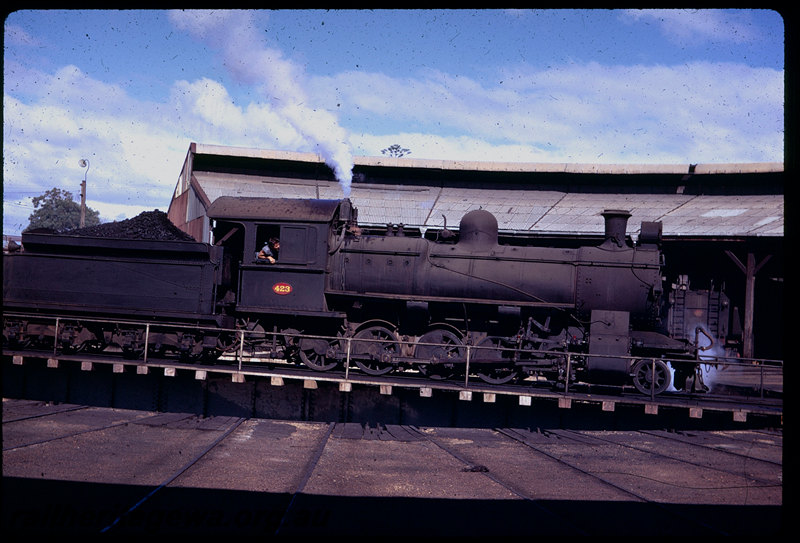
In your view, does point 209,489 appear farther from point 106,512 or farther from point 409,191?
point 409,191

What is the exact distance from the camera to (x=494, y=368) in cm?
1212

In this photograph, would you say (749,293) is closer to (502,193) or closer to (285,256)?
(502,193)

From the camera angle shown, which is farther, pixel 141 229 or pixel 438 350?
pixel 141 229

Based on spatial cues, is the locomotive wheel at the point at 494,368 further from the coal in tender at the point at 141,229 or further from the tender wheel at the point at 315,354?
the coal in tender at the point at 141,229

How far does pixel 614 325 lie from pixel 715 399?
2.95 meters

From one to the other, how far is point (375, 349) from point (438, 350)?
4.46ft

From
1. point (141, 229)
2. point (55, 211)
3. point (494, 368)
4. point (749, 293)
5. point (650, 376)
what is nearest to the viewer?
point (650, 376)

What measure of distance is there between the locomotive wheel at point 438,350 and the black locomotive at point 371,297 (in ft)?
0.09

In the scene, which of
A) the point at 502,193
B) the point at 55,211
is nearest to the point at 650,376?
the point at 502,193

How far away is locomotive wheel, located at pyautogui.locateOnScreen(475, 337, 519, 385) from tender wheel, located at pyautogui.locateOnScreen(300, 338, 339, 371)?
3177 mm

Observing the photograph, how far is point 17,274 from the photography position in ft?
42.2

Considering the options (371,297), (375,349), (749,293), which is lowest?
(375,349)

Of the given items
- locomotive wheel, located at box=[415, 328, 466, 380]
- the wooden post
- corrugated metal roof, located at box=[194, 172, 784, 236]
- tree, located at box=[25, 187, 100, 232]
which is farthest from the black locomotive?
tree, located at box=[25, 187, 100, 232]
